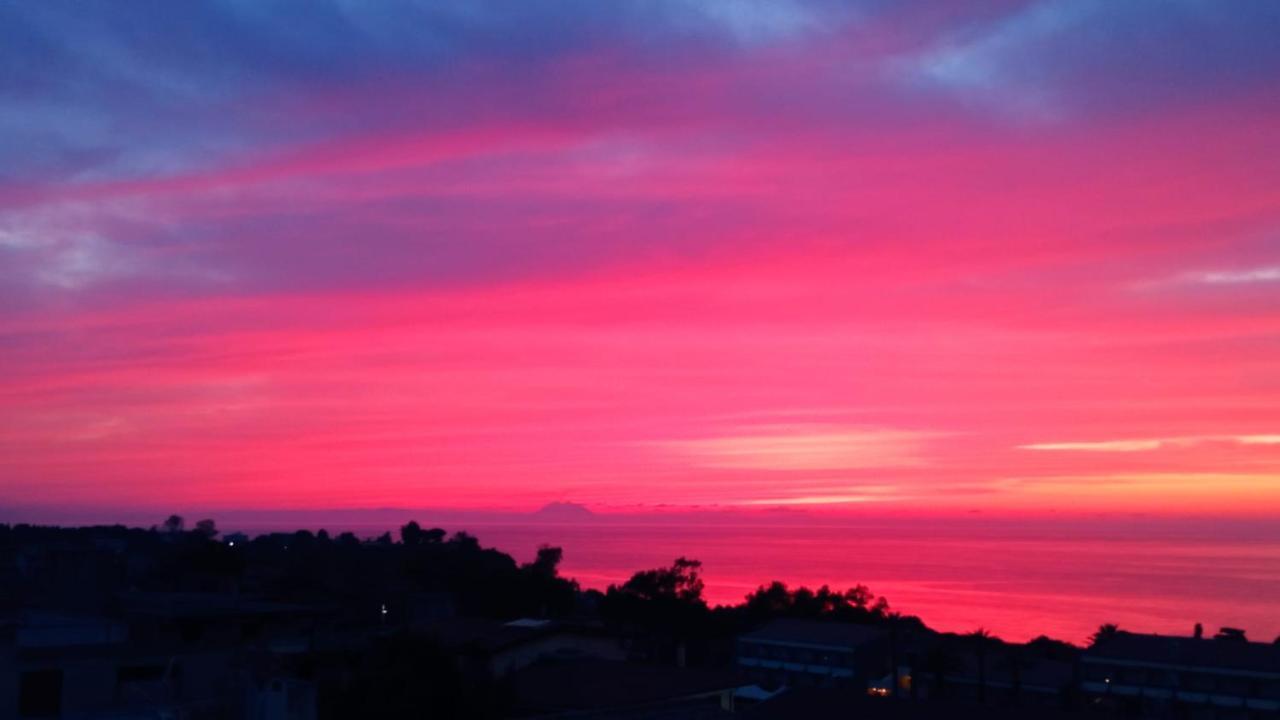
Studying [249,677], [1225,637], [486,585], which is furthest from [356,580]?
[1225,637]

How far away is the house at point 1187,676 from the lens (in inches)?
1266

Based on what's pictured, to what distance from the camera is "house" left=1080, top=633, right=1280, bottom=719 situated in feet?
105

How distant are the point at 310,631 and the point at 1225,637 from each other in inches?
1013

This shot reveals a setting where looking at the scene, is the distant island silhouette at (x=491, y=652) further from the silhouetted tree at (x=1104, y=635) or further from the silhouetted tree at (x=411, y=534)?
the silhouetted tree at (x=411, y=534)

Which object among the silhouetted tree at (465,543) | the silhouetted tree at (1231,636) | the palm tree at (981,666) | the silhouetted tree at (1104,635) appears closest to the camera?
the palm tree at (981,666)

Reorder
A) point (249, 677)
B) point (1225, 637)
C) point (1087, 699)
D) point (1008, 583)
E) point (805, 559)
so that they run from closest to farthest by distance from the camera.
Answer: point (249, 677)
point (1087, 699)
point (1225, 637)
point (1008, 583)
point (805, 559)

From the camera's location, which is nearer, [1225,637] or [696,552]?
[1225,637]

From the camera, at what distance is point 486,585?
165 ft

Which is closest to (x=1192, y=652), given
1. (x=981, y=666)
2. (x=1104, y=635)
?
(x=981, y=666)

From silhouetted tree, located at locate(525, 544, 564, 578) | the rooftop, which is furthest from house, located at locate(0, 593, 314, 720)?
silhouetted tree, located at locate(525, 544, 564, 578)

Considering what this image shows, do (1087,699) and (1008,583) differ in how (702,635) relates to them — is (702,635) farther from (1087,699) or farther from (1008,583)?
(1008,583)

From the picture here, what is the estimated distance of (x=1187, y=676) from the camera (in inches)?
1312

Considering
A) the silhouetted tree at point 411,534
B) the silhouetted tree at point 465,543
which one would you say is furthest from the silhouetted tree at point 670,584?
the silhouetted tree at point 411,534

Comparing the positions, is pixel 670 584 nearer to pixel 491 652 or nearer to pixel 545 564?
pixel 545 564
